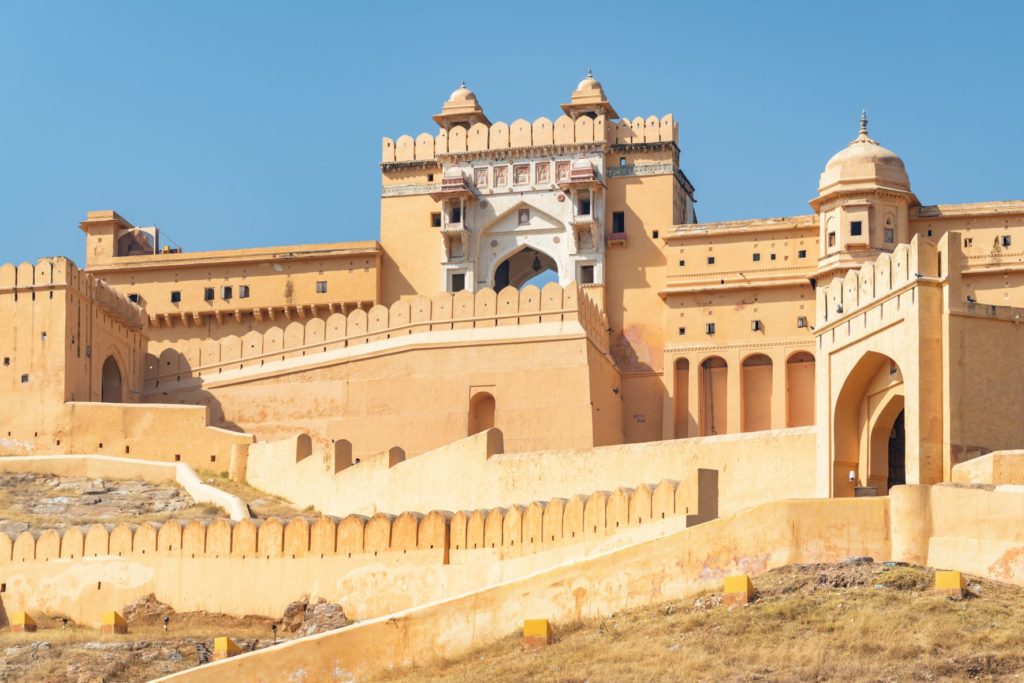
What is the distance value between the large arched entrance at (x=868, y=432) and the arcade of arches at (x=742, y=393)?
13.7 meters

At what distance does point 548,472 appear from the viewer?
31688 mm

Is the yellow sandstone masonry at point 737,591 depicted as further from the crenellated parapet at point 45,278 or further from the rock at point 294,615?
the crenellated parapet at point 45,278

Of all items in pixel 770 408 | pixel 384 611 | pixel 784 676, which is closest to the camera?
pixel 784 676

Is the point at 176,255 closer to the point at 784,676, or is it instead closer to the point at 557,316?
the point at 557,316

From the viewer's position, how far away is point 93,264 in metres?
48.8

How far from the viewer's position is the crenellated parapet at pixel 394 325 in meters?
40.5

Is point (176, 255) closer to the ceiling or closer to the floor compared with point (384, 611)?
closer to the ceiling

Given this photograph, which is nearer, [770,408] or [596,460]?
[596,460]

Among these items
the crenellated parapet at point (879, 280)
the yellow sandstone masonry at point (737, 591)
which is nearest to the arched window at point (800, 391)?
Answer: the crenellated parapet at point (879, 280)

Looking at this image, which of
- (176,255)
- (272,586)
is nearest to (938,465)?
(272,586)

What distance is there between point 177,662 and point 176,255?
2332cm

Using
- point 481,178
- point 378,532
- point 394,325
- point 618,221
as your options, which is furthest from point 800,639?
point 481,178

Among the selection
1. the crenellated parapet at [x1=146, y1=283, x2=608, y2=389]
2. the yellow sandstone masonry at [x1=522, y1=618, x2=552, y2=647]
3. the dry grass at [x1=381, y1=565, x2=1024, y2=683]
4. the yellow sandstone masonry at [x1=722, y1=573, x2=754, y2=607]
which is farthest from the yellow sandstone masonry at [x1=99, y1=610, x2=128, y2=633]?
the crenellated parapet at [x1=146, y1=283, x2=608, y2=389]

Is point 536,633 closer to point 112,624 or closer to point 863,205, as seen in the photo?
point 112,624
